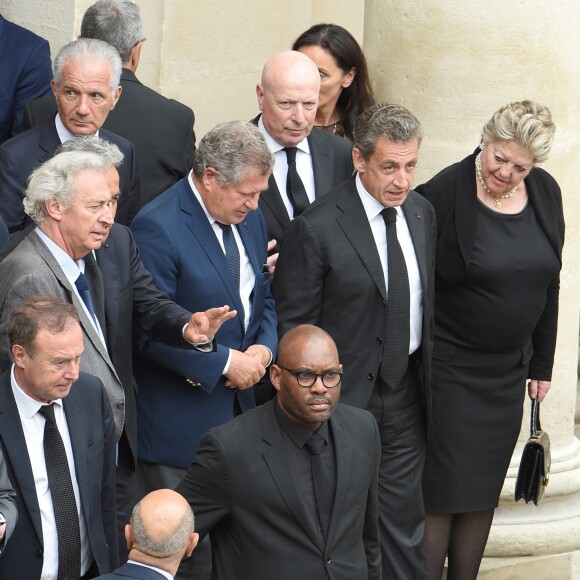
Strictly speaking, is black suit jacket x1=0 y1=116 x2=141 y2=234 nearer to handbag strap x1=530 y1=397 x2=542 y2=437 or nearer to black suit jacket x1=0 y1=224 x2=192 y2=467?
black suit jacket x1=0 y1=224 x2=192 y2=467

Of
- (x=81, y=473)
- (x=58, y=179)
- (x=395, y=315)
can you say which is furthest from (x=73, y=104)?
(x=81, y=473)

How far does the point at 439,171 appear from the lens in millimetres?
7250

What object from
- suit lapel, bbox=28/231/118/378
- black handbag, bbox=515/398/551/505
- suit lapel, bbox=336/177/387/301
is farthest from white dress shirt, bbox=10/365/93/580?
black handbag, bbox=515/398/551/505

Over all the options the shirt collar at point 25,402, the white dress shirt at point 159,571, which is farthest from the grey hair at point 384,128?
the white dress shirt at point 159,571

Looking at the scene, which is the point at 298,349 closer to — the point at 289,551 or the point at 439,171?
the point at 289,551

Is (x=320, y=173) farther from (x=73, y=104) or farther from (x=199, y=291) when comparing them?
(x=73, y=104)

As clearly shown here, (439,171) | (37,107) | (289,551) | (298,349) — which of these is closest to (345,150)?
(439,171)

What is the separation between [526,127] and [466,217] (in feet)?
1.52

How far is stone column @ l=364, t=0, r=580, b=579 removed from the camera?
7.11 m

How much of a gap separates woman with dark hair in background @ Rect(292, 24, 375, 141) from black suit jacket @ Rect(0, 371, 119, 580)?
2501 millimetres

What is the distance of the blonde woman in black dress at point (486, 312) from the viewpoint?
671 centimetres

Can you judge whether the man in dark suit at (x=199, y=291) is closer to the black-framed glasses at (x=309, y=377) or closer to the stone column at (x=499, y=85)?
the black-framed glasses at (x=309, y=377)

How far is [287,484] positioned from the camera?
5379 mm

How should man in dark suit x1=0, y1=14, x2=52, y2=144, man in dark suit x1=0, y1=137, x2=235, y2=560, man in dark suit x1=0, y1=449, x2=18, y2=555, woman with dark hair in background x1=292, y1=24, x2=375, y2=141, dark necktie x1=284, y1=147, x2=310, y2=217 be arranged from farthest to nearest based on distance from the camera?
woman with dark hair in background x1=292, y1=24, x2=375, y2=141
man in dark suit x1=0, y1=14, x2=52, y2=144
dark necktie x1=284, y1=147, x2=310, y2=217
man in dark suit x1=0, y1=137, x2=235, y2=560
man in dark suit x1=0, y1=449, x2=18, y2=555
